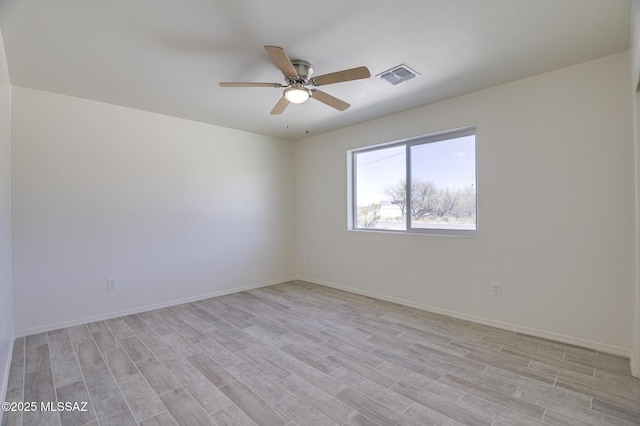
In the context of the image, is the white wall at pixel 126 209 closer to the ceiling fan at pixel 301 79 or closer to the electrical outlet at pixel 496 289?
the ceiling fan at pixel 301 79

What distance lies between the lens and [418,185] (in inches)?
151

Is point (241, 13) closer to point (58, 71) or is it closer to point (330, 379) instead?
point (58, 71)

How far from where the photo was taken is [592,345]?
2.56 m

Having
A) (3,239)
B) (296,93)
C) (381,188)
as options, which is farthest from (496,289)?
(3,239)

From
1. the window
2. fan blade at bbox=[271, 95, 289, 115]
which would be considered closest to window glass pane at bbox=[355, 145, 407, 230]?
the window

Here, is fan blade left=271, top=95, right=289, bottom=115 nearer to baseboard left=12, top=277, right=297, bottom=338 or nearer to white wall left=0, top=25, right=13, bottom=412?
white wall left=0, top=25, right=13, bottom=412

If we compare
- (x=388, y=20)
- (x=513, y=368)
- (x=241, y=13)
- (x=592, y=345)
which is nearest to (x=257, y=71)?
(x=241, y=13)

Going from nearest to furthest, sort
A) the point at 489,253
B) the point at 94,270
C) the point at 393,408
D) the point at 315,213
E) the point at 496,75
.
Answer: the point at 393,408, the point at 496,75, the point at 489,253, the point at 94,270, the point at 315,213

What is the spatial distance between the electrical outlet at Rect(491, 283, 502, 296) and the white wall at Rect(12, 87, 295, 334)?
3.31 metres

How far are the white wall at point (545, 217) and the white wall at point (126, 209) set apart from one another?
96.1 inches

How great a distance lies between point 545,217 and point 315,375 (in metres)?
2.53

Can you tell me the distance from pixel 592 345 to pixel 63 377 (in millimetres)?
4301

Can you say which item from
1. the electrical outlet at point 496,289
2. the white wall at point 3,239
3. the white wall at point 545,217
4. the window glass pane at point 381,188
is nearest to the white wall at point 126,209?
the white wall at point 3,239

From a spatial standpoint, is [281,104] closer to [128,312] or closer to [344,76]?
[344,76]
